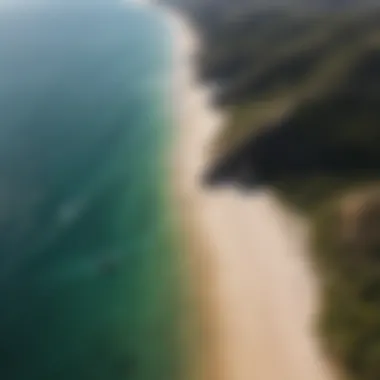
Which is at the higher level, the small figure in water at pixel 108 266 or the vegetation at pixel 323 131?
the vegetation at pixel 323 131

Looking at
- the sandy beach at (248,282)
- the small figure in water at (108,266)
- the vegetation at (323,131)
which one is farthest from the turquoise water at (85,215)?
the vegetation at (323,131)

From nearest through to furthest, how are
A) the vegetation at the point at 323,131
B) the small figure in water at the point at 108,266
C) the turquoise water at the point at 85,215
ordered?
the turquoise water at the point at 85,215 < the vegetation at the point at 323,131 < the small figure in water at the point at 108,266

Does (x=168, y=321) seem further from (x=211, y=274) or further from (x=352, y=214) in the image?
(x=352, y=214)

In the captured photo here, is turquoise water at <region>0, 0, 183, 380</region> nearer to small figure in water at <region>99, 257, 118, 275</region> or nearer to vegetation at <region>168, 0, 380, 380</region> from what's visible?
small figure in water at <region>99, 257, 118, 275</region>

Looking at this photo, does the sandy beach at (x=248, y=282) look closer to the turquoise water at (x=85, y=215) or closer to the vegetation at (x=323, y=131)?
the vegetation at (x=323, y=131)

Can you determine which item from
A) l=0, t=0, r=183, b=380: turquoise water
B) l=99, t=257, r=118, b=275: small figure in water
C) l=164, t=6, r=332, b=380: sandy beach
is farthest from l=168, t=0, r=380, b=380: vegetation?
l=99, t=257, r=118, b=275: small figure in water

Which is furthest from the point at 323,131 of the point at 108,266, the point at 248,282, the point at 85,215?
the point at 108,266

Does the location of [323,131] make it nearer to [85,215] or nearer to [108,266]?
[85,215]
